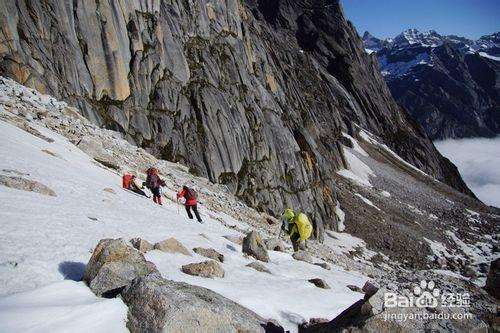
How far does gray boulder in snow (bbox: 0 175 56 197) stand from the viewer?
42.1 feet

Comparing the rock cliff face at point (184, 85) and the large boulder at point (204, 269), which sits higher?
the rock cliff face at point (184, 85)

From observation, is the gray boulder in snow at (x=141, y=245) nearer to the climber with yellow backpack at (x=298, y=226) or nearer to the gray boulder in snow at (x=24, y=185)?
the gray boulder in snow at (x=24, y=185)

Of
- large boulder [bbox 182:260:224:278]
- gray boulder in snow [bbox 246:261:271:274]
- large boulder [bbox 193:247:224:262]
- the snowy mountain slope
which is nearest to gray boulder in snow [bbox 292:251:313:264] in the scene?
the snowy mountain slope

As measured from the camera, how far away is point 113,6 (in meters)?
49.7

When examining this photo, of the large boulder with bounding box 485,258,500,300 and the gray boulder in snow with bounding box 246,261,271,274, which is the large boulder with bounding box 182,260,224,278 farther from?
the large boulder with bounding box 485,258,500,300

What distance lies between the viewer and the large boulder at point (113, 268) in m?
7.30

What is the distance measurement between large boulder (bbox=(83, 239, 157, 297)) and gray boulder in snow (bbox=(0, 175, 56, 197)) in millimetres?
6603

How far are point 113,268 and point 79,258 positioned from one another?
2.06 meters

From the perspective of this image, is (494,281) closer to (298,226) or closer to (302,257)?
(302,257)

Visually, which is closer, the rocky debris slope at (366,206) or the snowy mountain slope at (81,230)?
the snowy mountain slope at (81,230)

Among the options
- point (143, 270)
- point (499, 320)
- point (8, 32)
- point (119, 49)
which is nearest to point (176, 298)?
point (143, 270)

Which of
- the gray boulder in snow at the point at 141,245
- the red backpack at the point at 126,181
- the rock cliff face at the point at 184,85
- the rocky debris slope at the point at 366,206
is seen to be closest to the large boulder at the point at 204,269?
the gray boulder in snow at the point at 141,245

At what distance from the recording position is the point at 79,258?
29.8 feet

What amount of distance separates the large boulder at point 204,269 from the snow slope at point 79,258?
25cm
